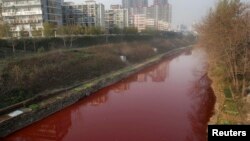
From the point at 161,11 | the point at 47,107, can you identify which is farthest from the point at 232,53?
the point at 161,11

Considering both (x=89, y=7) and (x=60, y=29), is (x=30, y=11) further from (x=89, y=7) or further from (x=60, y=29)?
(x=89, y=7)

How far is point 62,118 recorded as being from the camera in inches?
620

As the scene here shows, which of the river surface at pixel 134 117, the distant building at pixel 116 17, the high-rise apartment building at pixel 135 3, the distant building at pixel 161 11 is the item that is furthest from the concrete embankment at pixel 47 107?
the high-rise apartment building at pixel 135 3

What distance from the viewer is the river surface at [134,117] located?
12898 millimetres

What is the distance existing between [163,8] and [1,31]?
129m

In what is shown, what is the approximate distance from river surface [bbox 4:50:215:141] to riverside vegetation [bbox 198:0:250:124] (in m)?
1.39

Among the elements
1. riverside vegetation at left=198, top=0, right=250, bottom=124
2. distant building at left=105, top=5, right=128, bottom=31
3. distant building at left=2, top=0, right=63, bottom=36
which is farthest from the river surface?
distant building at left=105, top=5, right=128, bottom=31

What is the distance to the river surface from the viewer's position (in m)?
12.9

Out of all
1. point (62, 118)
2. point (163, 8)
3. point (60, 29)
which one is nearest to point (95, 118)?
point (62, 118)

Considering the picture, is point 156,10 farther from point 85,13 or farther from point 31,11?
point 31,11

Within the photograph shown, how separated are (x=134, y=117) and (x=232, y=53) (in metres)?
7.80

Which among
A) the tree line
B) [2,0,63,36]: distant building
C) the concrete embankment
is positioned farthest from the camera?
[2,0,63,36]: distant building

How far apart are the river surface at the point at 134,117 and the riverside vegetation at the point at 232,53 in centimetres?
139

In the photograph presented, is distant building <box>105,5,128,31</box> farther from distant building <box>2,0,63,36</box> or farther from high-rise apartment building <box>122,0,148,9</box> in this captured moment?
high-rise apartment building <box>122,0,148,9</box>
